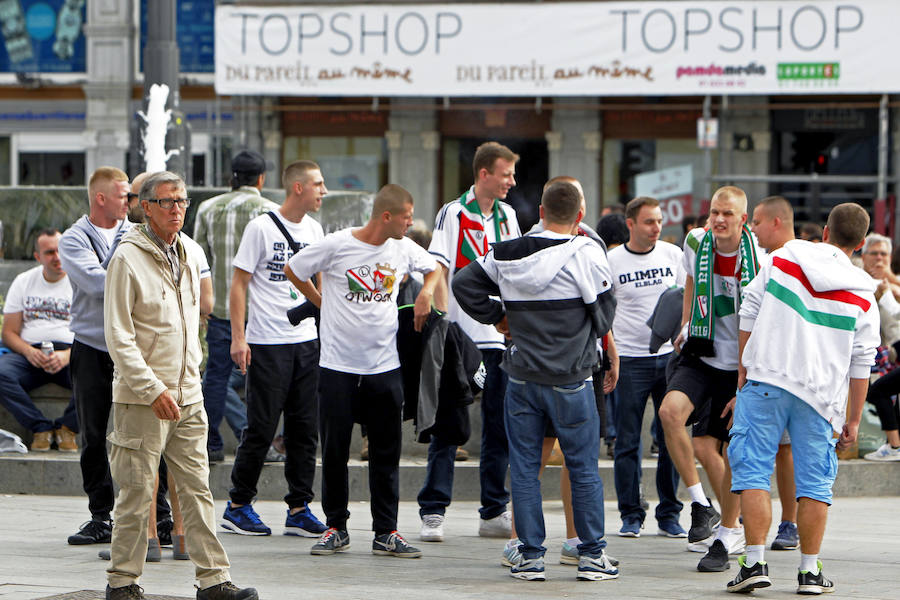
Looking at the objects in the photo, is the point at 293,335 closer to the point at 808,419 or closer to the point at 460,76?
the point at 808,419

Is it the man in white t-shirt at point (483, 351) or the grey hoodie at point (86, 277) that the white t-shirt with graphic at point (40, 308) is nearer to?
the grey hoodie at point (86, 277)

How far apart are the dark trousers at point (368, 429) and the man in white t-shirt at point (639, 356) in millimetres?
1466

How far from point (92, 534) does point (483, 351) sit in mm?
2245

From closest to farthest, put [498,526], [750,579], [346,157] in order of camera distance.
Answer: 1. [750,579]
2. [498,526]
3. [346,157]

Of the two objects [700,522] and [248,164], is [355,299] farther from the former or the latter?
[700,522]

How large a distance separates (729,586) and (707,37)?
17755 millimetres

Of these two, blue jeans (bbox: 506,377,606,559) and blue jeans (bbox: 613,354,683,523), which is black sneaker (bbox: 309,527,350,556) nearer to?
blue jeans (bbox: 506,377,606,559)

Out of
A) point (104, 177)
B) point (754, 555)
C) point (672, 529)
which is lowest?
point (672, 529)

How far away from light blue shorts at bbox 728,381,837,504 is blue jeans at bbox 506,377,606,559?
65 cm

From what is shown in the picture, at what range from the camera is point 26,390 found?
9.75 m

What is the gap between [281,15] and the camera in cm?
2448

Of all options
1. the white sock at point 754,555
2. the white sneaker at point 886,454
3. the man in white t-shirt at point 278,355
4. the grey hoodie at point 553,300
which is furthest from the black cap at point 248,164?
the white sneaker at point 886,454

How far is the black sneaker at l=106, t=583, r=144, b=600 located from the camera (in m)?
5.71

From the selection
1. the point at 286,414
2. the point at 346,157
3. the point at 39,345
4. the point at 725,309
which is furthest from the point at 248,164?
the point at 346,157
